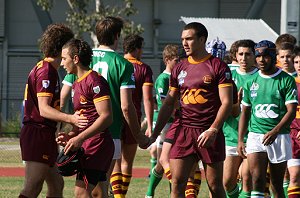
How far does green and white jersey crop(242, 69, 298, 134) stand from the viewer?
10711mm

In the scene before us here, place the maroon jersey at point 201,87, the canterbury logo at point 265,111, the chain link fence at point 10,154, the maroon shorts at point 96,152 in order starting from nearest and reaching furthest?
the maroon shorts at point 96,152 → the maroon jersey at point 201,87 → the canterbury logo at point 265,111 → the chain link fence at point 10,154

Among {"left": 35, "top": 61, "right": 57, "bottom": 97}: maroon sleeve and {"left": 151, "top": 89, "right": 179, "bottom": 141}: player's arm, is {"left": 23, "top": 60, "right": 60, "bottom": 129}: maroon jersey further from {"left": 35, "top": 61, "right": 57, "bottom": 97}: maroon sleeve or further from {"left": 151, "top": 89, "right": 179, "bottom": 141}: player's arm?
{"left": 151, "top": 89, "right": 179, "bottom": 141}: player's arm

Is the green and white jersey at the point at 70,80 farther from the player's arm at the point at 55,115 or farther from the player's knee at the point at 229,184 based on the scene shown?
the player's knee at the point at 229,184

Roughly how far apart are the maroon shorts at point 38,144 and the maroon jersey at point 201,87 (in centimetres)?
151

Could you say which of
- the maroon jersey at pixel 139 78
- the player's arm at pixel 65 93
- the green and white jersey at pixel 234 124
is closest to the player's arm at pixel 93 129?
the player's arm at pixel 65 93

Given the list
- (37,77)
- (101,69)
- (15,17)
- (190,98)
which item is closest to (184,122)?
(190,98)

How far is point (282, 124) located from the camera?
415 inches

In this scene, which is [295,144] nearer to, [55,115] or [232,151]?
[232,151]

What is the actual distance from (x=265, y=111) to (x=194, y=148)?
1.47 meters

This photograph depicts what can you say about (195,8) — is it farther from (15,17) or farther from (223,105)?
(223,105)

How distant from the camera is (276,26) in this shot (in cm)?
4478

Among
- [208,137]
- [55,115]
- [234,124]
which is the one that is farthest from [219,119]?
[234,124]

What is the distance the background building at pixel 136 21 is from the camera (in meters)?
41.3

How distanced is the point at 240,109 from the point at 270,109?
3.08 feet
